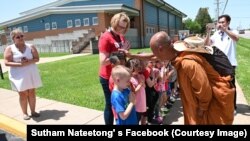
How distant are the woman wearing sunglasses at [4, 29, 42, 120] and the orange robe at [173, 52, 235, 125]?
4.07 m

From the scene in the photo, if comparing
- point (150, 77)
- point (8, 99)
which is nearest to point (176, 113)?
point (150, 77)

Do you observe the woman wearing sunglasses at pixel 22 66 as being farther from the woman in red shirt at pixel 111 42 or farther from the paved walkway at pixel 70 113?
the woman in red shirt at pixel 111 42

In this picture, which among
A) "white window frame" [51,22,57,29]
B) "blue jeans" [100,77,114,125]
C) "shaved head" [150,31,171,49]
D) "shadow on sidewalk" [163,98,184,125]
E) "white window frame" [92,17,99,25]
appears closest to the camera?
"shaved head" [150,31,171,49]

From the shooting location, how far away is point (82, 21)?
106 feet

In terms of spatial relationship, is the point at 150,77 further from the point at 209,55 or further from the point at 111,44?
the point at 209,55

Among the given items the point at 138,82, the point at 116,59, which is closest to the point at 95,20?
the point at 138,82

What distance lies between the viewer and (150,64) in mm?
5457

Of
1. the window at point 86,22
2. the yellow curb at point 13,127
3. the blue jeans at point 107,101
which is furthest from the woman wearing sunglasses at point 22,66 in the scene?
the window at point 86,22

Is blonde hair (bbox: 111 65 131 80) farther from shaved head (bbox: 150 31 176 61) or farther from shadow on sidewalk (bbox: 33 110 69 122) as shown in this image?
shadow on sidewalk (bbox: 33 110 69 122)

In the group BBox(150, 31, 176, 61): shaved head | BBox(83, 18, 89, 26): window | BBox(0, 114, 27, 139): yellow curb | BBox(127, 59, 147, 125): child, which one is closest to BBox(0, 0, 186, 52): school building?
BBox(83, 18, 89, 26): window

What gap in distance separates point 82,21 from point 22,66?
27119 millimetres

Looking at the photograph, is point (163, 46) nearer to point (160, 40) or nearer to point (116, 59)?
point (160, 40)

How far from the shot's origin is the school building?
30141mm

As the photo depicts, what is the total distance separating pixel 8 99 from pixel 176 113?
4724 millimetres
